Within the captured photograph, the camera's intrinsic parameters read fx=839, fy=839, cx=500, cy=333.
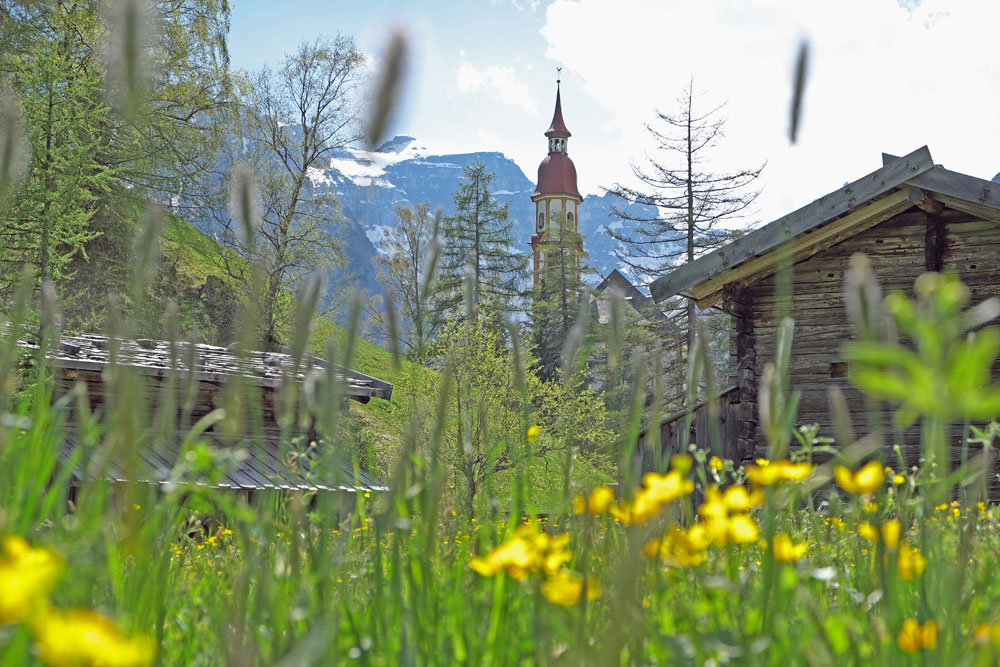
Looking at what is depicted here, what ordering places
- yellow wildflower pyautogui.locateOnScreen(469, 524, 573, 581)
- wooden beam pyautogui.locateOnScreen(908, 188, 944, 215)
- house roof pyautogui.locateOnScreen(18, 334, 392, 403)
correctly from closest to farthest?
yellow wildflower pyautogui.locateOnScreen(469, 524, 573, 581)
house roof pyautogui.locateOnScreen(18, 334, 392, 403)
wooden beam pyautogui.locateOnScreen(908, 188, 944, 215)

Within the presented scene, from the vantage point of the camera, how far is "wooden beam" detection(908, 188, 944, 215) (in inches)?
343

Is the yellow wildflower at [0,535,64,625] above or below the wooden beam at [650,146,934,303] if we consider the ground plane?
below

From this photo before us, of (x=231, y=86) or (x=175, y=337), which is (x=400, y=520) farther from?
(x=231, y=86)

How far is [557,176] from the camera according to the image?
90812mm

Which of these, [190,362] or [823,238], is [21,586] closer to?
[190,362]

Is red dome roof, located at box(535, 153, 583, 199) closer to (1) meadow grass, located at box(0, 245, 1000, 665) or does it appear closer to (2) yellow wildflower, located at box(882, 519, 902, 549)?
(1) meadow grass, located at box(0, 245, 1000, 665)

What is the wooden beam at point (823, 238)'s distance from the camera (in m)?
9.03

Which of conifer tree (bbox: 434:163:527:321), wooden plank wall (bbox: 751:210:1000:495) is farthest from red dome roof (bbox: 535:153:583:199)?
wooden plank wall (bbox: 751:210:1000:495)

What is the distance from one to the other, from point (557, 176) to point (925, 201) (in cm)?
8335

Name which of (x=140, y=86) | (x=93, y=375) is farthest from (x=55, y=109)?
Answer: (x=140, y=86)

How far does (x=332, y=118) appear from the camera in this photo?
27578mm

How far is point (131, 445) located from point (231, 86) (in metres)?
25.5

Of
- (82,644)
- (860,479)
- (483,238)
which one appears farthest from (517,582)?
(483,238)

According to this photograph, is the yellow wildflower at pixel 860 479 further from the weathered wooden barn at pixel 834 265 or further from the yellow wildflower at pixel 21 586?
the weathered wooden barn at pixel 834 265
